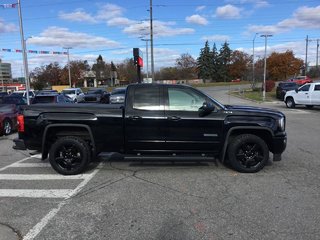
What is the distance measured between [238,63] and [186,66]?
65.2 feet

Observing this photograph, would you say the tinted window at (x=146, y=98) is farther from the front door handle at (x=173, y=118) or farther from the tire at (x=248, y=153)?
the tire at (x=248, y=153)

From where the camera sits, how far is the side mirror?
6.83 m

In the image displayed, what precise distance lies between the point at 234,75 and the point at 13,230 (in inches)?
4819

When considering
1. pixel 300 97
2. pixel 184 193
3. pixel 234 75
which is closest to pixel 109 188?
pixel 184 193

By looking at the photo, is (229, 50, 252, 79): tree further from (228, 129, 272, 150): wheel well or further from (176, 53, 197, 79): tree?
(228, 129, 272, 150): wheel well

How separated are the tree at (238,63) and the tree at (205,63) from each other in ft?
24.7

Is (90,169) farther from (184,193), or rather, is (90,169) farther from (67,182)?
(184,193)

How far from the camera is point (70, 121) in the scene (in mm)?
6965

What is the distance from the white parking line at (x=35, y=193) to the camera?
5.85 m

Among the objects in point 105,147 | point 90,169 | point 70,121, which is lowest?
point 90,169

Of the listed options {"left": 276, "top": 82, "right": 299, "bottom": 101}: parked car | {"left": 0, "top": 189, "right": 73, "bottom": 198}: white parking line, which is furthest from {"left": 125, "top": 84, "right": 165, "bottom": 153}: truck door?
{"left": 276, "top": 82, "right": 299, "bottom": 101}: parked car

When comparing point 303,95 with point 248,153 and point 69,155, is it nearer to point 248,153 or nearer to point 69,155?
point 248,153

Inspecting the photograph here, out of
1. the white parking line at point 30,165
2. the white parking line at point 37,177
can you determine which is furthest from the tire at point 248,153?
the white parking line at point 30,165

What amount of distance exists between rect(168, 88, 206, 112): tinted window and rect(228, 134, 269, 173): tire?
1042mm
